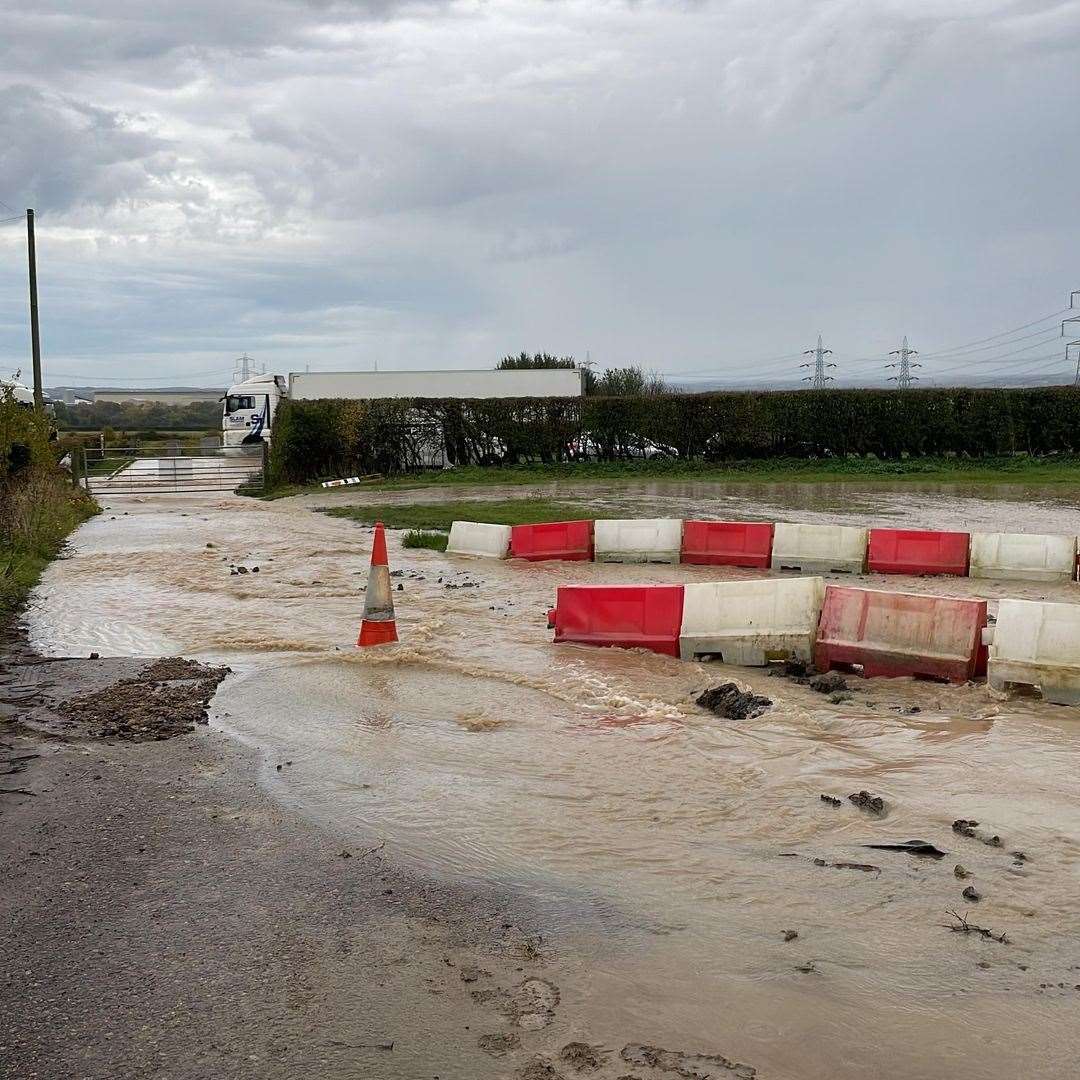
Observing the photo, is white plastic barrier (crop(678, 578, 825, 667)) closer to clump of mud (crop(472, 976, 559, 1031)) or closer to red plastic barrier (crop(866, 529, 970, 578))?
red plastic barrier (crop(866, 529, 970, 578))

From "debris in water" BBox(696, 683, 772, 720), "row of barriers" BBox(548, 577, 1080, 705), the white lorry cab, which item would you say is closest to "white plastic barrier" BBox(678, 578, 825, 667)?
"row of barriers" BBox(548, 577, 1080, 705)


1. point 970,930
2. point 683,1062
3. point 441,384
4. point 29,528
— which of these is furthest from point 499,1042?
point 441,384

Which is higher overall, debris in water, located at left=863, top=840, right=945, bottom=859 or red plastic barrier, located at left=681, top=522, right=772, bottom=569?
red plastic barrier, located at left=681, top=522, right=772, bottom=569

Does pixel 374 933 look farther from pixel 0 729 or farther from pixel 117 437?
pixel 117 437

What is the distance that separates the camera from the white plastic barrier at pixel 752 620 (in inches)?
365

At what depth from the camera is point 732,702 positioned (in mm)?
8055

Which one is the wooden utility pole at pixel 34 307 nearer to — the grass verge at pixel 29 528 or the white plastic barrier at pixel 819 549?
the grass verge at pixel 29 528

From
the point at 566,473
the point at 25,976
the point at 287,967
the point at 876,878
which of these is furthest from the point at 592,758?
the point at 566,473

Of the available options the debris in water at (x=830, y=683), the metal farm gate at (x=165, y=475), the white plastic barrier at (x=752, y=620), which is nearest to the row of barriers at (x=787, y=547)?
the white plastic barrier at (x=752, y=620)

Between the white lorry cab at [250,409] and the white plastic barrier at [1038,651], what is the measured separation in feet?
139

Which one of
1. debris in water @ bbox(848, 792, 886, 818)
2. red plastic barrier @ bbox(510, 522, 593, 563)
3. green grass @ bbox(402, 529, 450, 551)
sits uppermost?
red plastic barrier @ bbox(510, 522, 593, 563)

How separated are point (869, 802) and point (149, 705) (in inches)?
190

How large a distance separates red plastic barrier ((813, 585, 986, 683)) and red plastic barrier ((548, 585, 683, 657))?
1.27m

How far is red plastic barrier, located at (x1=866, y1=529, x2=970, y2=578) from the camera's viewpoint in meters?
14.2
